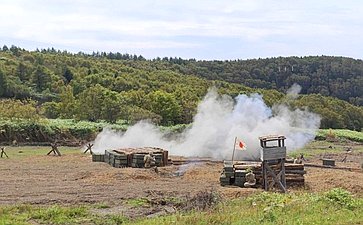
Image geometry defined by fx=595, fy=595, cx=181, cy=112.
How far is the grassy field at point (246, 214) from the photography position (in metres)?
15.2

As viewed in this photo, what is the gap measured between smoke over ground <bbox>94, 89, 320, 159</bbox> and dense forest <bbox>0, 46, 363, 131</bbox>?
13997 mm

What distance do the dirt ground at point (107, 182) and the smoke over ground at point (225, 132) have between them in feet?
18.2

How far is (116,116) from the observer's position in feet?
242

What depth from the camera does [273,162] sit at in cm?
2731

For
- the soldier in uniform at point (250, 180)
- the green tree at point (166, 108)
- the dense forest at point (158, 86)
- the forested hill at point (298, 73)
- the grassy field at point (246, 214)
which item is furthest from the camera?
the forested hill at point (298, 73)

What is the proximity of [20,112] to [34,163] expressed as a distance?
23198 mm

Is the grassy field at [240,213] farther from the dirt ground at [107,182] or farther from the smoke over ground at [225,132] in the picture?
the smoke over ground at [225,132]

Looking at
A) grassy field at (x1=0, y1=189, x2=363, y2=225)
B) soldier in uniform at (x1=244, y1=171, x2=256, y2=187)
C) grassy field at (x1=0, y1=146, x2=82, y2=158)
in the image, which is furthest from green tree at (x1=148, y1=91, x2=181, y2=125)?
grassy field at (x1=0, y1=189, x2=363, y2=225)

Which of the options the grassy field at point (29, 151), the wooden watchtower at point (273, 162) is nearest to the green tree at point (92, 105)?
the grassy field at point (29, 151)

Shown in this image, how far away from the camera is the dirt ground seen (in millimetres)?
23484

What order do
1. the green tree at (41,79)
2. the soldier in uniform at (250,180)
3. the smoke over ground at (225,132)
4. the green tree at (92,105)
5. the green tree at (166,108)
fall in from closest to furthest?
the soldier in uniform at (250,180) < the smoke over ground at (225,132) < the green tree at (92,105) < the green tree at (166,108) < the green tree at (41,79)

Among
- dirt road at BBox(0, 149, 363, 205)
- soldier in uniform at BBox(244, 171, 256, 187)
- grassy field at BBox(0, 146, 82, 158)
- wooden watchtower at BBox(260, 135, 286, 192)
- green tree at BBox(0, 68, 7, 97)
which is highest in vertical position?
green tree at BBox(0, 68, 7, 97)

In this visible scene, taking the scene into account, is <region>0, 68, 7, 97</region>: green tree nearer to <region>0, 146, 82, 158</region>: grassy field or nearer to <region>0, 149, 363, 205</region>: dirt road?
<region>0, 146, 82, 158</region>: grassy field

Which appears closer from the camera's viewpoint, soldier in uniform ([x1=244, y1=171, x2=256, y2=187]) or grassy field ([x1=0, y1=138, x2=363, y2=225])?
grassy field ([x1=0, y1=138, x2=363, y2=225])
